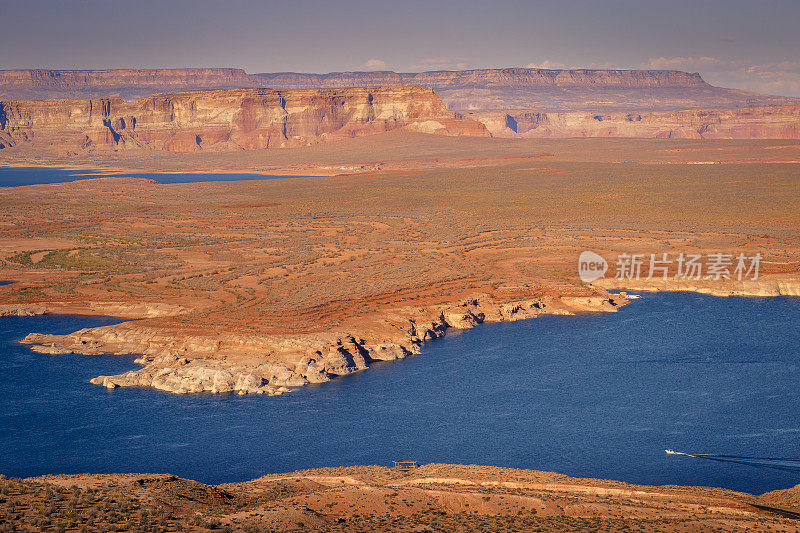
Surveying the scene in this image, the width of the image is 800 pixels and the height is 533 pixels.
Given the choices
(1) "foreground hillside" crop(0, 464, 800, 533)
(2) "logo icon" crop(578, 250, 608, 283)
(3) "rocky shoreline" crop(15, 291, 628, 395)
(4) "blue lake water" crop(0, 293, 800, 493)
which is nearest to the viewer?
(1) "foreground hillside" crop(0, 464, 800, 533)

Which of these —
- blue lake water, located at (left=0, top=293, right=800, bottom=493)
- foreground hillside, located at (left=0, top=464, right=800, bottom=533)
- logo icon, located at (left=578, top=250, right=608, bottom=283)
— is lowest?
blue lake water, located at (left=0, top=293, right=800, bottom=493)

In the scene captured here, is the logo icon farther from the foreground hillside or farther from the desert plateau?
the foreground hillside

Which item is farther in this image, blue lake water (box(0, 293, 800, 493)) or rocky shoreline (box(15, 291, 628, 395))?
rocky shoreline (box(15, 291, 628, 395))

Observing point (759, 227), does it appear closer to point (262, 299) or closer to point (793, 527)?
point (262, 299)

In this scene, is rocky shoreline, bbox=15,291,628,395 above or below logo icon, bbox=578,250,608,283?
below

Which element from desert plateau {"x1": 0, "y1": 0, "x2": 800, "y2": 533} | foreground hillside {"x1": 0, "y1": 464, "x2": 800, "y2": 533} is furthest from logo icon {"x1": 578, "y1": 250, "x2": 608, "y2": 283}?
foreground hillside {"x1": 0, "y1": 464, "x2": 800, "y2": 533}

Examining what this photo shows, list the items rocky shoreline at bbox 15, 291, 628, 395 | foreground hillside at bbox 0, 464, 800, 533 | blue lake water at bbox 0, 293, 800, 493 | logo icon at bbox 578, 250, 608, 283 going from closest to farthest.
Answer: foreground hillside at bbox 0, 464, 800, 533
blue lake water at bbox 0, 293, 800, 493
rocky shoreline at bbox 15, 291, 628, 395
logo icon at bbox 578, 250, 608, 283

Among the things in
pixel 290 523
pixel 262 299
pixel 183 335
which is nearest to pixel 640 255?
pixel 262 299
